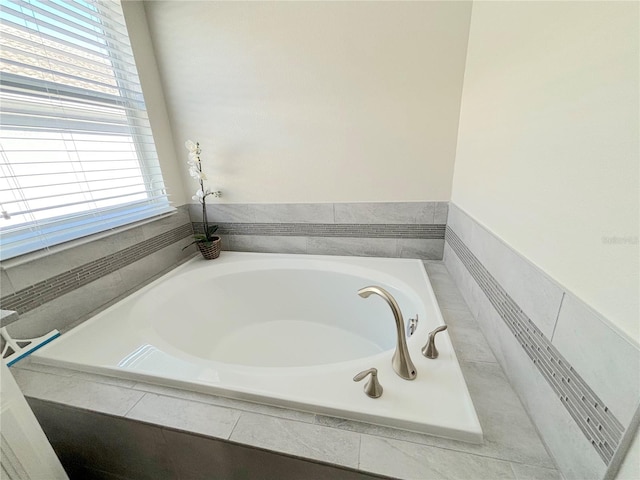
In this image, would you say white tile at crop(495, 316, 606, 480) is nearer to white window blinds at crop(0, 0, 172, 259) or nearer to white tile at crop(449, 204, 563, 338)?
white tile at crop(449, 204, 563, 338)

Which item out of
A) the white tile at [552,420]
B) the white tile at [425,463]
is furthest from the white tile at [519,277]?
the white tile at [425,463]

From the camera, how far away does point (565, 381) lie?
1.89 feet

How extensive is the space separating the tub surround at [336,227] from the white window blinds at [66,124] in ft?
1.90

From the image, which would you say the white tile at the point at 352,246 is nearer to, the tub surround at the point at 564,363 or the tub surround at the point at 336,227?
the tub surround at the point at 336,227

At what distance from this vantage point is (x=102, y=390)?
2.74 ft

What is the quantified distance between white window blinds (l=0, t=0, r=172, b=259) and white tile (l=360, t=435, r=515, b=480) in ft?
4.77

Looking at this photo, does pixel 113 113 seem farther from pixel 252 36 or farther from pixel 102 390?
pixel 102 390

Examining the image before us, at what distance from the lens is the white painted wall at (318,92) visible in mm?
1316

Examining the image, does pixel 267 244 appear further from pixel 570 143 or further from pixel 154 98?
pixel 570 143

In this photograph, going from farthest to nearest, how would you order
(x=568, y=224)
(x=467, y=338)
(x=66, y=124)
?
(x=66, y=124) < (x=467, y=338) < (x=568, y=224)

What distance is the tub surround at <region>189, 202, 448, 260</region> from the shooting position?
63.6 inches

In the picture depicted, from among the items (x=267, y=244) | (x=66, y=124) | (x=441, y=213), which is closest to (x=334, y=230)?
(x=267, y=244)

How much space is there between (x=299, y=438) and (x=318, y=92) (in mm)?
1613

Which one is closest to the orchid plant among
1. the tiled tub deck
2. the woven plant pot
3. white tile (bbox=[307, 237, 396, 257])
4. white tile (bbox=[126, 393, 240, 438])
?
the woven plant pot
